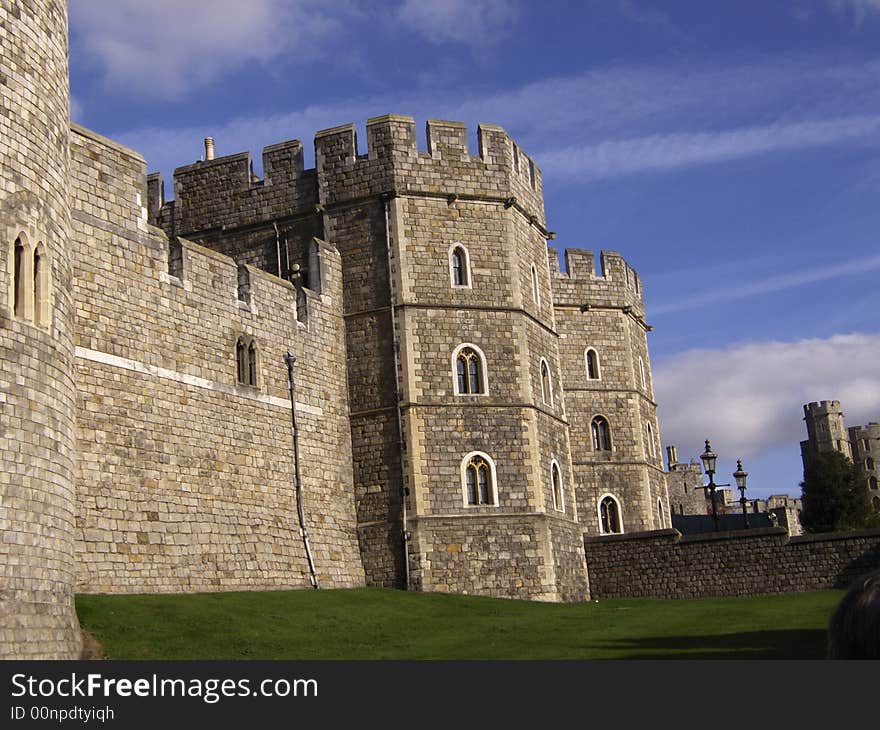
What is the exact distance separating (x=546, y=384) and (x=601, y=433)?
26.7 ft

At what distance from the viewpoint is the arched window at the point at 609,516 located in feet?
119

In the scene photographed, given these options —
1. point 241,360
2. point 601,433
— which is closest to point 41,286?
point 241,360

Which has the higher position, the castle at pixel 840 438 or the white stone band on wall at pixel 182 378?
the castle at pixel 840 438

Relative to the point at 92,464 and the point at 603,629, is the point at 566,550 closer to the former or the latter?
the point at 603,629

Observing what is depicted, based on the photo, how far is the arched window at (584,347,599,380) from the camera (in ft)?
123

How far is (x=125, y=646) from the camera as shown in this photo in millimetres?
16875

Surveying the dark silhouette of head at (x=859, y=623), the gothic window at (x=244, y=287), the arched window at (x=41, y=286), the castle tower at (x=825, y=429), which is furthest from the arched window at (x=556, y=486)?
the castle tower at (x=825, y=429)

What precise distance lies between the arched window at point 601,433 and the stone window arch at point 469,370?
9977 mm

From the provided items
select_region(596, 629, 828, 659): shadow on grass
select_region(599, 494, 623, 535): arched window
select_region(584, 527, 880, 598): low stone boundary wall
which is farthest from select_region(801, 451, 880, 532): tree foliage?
select_region(596, 629, 828, 659): shadow on grass

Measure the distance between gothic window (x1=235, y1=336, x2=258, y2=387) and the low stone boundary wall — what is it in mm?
10125

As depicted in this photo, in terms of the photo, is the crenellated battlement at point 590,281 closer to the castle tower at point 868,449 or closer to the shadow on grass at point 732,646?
the shadow on grass at point 732,646

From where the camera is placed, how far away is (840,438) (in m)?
95.0

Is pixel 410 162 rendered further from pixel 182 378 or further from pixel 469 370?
pixel 182 378
